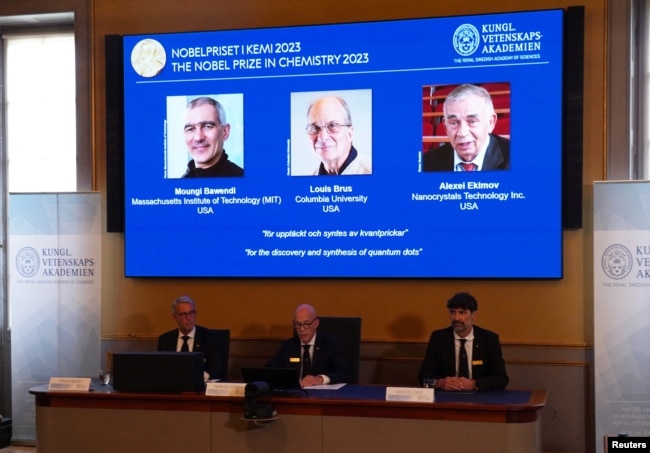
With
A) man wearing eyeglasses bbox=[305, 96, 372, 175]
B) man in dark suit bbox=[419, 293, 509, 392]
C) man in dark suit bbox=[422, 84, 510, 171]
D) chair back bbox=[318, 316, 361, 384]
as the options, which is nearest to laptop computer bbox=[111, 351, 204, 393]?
chair back bbox=[318, 316, 361, 384]

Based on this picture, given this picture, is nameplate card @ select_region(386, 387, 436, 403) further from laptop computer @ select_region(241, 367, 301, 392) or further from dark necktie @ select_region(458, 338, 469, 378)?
dark necktie @ select_region(458, 338, 469, 378)

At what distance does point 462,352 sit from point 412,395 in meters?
0.92

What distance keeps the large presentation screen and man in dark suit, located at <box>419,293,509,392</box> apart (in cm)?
107

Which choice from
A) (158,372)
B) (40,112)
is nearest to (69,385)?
(158,372)

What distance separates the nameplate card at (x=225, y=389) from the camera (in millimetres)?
4820

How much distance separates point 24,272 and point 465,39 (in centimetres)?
368

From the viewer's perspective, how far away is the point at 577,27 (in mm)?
6266

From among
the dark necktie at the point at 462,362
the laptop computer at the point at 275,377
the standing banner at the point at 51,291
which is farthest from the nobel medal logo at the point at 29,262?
the dark necktie at the point at 462,362

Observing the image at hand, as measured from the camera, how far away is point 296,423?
15.6ft

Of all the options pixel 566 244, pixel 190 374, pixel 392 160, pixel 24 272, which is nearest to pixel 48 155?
pixel 24 272

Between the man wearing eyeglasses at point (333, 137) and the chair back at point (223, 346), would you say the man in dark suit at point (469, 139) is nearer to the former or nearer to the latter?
the man wearing eyeglasses at point (333, 137)

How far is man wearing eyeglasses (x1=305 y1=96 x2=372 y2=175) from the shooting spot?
669cm

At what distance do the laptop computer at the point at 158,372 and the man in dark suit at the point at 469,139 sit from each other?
2.40 m

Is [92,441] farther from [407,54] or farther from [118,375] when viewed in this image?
[407,54]
